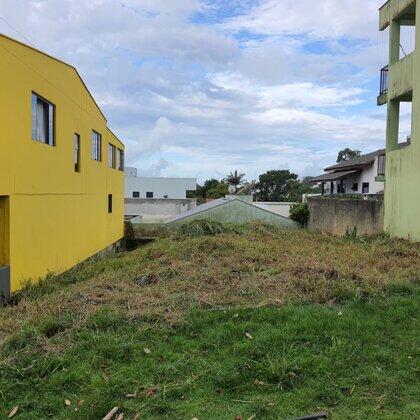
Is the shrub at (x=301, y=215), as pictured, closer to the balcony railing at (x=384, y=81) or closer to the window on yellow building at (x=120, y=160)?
the balcony railing at (x=384, y=81)

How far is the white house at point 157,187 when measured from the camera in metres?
52.5

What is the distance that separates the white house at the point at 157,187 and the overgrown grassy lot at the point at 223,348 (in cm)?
4483

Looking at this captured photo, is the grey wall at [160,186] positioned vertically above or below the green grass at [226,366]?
above

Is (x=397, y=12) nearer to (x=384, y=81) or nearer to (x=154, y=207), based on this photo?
Answer: (x=384, y=81)

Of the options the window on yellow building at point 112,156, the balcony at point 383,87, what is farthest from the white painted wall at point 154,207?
the balcony at point 383,87

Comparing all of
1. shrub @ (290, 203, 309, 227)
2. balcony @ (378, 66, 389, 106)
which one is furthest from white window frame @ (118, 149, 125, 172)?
balcony @ (378, 66, 389, 106)

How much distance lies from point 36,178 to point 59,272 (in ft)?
10.2

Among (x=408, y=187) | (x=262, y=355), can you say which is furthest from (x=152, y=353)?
(x=408, y=187)

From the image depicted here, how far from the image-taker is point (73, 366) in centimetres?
446

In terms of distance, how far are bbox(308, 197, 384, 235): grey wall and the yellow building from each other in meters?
10.3

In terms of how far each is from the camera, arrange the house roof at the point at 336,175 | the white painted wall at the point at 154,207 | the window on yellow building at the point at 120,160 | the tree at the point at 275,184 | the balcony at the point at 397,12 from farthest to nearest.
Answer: the tree at the point at 275,184 < the white painted wall at the point at 154,207 < the house roof at the point at 336,175 < the window on yellow building at the point at 120,160 < the balcony at the point at 397,12

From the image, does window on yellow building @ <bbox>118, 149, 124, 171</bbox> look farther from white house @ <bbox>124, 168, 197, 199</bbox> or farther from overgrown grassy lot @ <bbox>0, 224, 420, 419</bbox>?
white house @ <bbox>124, 168, 197, 199</bbox>

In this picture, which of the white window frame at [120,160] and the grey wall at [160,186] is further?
the grey wall at [160,186]

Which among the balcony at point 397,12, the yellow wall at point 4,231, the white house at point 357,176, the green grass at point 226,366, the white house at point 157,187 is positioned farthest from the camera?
the white house at point 157,187
